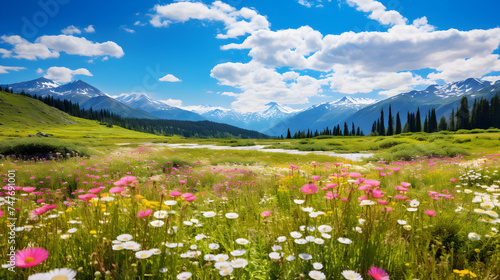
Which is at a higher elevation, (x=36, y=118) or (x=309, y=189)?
(x=36, y=118)

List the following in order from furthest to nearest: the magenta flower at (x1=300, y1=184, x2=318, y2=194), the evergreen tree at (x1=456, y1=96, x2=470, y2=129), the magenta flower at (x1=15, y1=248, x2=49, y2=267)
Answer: the evergreen tree at (x1=456, y1=96, x2=470, y2=129)
the magenta flower at (x1=300, y1=184, x2=318, y2=194)
the magenta flower at (x1=15, y1=248, x2=49, y2=267)

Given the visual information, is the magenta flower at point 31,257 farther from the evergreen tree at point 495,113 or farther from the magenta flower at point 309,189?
the evergreen tree at point 495,113

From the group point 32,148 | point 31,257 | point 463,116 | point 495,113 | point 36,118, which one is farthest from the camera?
point 36,118

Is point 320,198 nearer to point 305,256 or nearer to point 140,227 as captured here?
point 305,256

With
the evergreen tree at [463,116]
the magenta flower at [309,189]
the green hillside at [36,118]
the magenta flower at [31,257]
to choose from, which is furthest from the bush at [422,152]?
the green hillside at [36,118]

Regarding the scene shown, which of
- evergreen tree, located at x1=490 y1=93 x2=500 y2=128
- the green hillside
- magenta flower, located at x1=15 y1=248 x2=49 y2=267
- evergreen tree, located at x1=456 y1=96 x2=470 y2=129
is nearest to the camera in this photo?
magenta flower, located at x1=15 y1=248 x2=49 y2=267

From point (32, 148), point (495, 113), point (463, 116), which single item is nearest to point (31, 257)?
point (32, 148)

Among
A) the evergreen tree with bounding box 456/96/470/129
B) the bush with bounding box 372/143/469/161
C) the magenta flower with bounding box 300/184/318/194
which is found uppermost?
the evergreen tree with bounding box 456/96/470/129

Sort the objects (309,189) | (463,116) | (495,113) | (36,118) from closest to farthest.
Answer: (309,189) → (495,113) → (463,116) → (36,118)

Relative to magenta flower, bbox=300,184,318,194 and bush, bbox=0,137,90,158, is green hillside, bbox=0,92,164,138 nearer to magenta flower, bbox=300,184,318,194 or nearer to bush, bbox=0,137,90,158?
bush, bbox=0,137,90,158

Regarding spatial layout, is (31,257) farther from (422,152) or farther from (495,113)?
(495,113)

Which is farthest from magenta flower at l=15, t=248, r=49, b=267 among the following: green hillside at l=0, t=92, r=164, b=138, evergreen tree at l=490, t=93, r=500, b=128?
green hillside at l=0, t=92, r=164, b=138

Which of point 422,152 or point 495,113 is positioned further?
point 495,113

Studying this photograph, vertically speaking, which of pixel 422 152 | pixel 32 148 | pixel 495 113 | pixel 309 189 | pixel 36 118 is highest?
pixel 36 118
